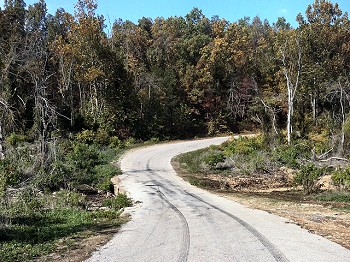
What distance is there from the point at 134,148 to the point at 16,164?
1613 centimetres

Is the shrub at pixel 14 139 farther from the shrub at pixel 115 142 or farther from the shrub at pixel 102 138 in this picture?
the shrub at pixel 115 142

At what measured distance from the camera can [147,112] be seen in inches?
1571

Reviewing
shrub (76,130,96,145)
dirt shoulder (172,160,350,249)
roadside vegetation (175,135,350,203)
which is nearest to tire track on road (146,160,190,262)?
dirt shoulder (172,160,350,249)

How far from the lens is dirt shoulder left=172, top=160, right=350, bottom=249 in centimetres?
948

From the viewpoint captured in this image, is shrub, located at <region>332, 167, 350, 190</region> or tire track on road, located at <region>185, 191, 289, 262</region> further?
shrub, located at <region>332, 167, 350, 190</region>

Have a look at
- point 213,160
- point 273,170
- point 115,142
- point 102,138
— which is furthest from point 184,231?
point 102,138

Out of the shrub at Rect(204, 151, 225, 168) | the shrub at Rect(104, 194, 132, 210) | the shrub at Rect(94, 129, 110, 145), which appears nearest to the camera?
the shrub at Rect(104, 194, 132, 210)

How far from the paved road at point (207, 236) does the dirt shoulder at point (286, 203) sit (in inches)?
18.9

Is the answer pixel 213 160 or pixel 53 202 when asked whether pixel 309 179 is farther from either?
pixel 53 202

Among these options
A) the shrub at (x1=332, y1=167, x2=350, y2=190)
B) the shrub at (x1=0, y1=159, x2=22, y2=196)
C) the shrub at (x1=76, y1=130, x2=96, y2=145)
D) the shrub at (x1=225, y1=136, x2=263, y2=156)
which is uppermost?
the shrub at (x1=76, y1=130, x2=96, y2=145)

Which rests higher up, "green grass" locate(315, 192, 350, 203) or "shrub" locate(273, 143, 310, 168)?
"shrub" locate(273, 143, 310, 168)

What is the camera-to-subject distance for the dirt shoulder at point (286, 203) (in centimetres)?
948

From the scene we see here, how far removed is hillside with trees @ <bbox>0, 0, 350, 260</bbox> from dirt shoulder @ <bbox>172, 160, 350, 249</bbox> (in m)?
6.26

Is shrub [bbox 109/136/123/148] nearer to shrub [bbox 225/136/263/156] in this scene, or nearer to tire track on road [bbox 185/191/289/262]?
shrub [bbox 225/136/263/156]
